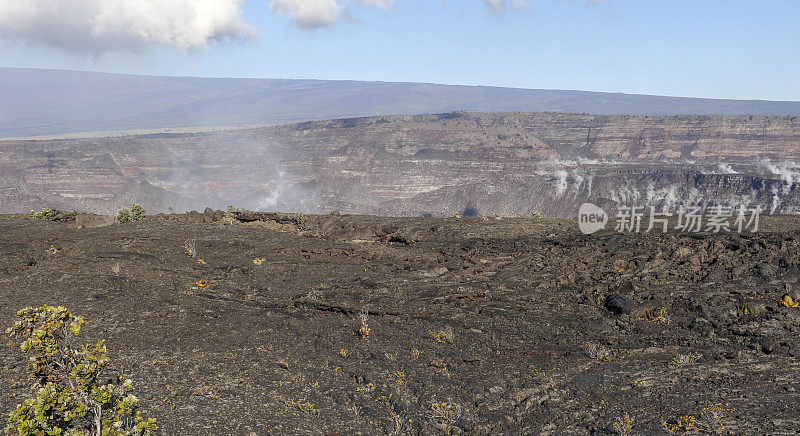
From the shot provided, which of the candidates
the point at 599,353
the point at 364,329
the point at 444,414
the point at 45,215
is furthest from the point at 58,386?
the point at 45,215

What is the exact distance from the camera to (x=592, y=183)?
66.7m

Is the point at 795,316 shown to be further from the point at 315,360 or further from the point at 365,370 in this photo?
the point at 315,360

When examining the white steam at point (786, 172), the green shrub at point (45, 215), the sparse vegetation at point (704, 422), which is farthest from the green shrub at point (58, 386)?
the white steam at point (786, 172)

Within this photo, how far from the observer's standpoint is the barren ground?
25.2 ft

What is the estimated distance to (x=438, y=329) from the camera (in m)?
11.0

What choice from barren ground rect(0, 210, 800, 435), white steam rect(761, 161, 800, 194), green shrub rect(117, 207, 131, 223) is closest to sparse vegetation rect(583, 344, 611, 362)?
barren ground rect(0, 210, 800, 435)

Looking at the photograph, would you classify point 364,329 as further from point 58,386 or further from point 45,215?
point 45,215

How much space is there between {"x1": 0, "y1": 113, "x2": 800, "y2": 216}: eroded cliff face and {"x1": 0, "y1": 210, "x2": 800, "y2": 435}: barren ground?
47.7 m

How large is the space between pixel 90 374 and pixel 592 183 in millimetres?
66967

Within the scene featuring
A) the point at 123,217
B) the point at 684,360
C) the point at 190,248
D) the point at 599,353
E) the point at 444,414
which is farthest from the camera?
the point at 123,217

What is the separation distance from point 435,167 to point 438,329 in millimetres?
66594

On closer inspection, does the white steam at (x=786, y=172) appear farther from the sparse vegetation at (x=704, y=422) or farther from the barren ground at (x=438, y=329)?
the sparse vegetation at (x=704, y=422)

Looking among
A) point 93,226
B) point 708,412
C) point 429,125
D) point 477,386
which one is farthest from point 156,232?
point 429,125

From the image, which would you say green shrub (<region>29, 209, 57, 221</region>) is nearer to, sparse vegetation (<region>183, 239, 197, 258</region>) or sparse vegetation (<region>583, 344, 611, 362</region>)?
sparse vegetation (<region>183, 239, 197, 258</region>)
